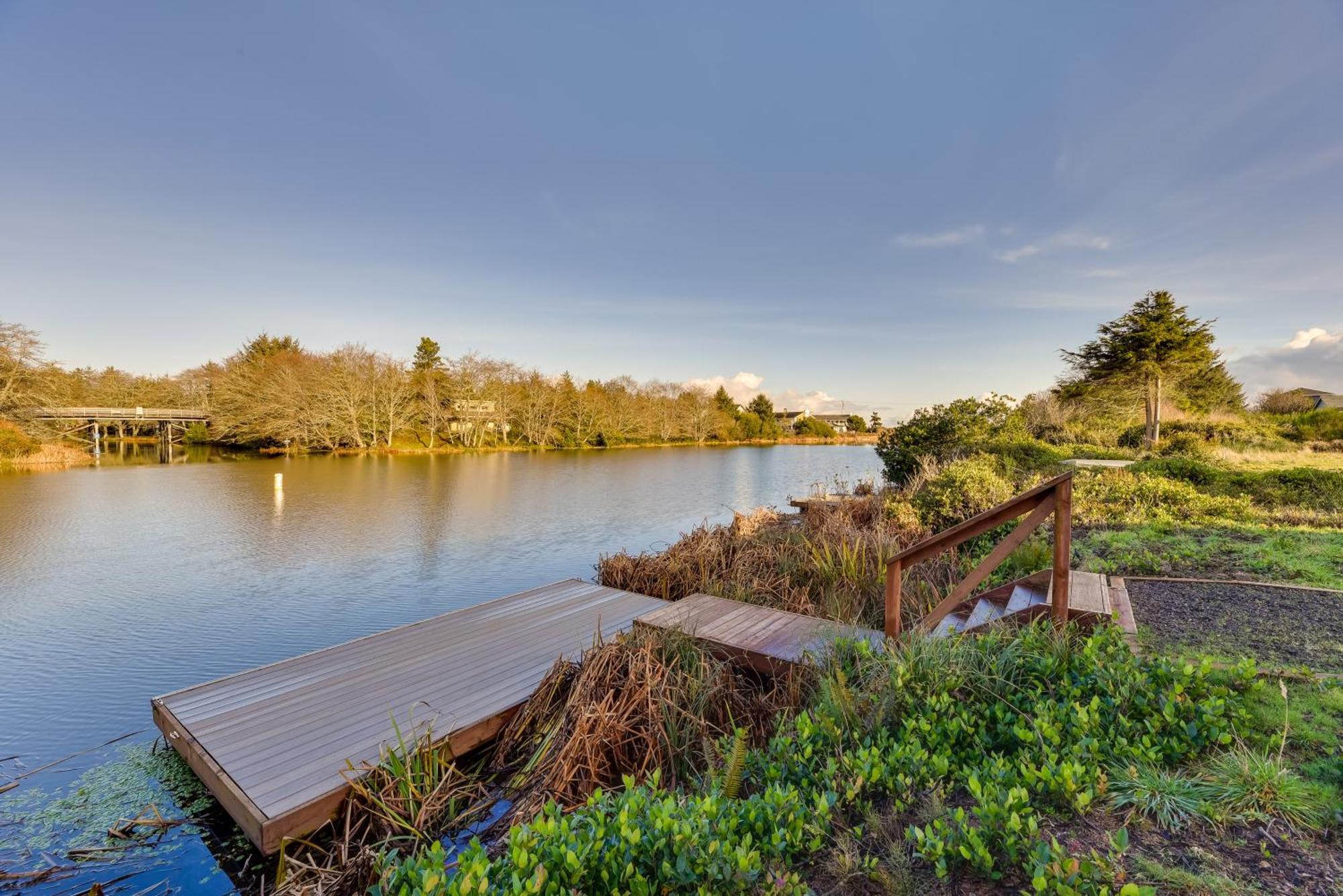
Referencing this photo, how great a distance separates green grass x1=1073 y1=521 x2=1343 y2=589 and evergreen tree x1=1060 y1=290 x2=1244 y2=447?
12971mm

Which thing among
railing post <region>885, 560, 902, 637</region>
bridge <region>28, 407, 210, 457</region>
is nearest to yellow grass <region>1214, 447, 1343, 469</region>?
railing post <region>885, 560, 902, 637</region>

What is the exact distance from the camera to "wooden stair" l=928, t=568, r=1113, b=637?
2.92 metres

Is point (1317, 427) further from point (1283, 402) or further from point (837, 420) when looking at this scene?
point (837, 420)

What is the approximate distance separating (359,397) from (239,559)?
22953 millimetres

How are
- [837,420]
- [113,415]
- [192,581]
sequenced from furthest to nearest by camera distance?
[837,420] < [113,415] < [192,581]

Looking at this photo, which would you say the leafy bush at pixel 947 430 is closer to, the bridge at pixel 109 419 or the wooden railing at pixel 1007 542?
the wooden railing at pixel 1007 542

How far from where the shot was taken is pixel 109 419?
2836 cm

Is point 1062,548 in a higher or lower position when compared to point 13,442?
lower

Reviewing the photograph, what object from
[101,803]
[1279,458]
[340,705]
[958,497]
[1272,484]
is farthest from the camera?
[1279,458]

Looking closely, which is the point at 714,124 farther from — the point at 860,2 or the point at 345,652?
the point at 345,652

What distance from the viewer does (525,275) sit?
22078 mm

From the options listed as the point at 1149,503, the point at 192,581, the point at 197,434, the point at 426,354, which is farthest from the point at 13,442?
the point at 1149,503

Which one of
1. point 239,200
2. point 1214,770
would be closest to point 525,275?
point 239,200

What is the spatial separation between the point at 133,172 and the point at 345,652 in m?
17.9
